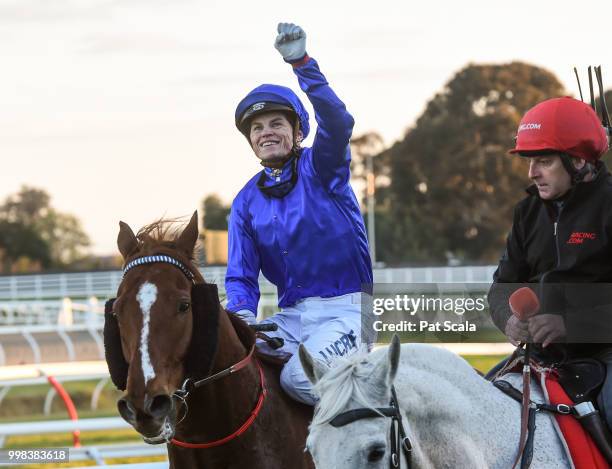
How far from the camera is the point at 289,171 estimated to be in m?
5.06

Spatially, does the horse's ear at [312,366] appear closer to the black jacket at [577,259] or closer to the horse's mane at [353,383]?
the horse's mane at [353,383]

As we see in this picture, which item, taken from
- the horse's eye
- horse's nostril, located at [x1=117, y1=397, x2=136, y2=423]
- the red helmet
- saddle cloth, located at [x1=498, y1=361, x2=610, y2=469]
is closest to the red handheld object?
saddle cloth, located at [x1=498, y1=361, x2=610, y2=469]

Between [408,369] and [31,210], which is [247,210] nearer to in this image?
[408,369]

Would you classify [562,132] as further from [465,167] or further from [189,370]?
[465,167]

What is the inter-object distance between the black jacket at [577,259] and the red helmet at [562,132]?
119mm

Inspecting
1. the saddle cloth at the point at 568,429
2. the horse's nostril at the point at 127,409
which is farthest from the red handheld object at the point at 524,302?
the horse's nostril at the point at 127,409

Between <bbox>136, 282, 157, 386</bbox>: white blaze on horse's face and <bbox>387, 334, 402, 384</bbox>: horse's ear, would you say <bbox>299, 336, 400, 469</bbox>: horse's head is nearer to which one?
<bbox>387, 334, 402, 384</bbox>: horse's ear

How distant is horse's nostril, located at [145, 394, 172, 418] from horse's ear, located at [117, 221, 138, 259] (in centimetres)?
78

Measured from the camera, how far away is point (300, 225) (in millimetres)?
4891

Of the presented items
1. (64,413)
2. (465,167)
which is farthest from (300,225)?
(465,167)

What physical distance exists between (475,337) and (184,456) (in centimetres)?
135

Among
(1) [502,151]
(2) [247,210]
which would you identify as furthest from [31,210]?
(2) [247,210]

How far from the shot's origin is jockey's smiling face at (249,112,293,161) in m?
5.04

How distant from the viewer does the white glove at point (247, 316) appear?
490cm
